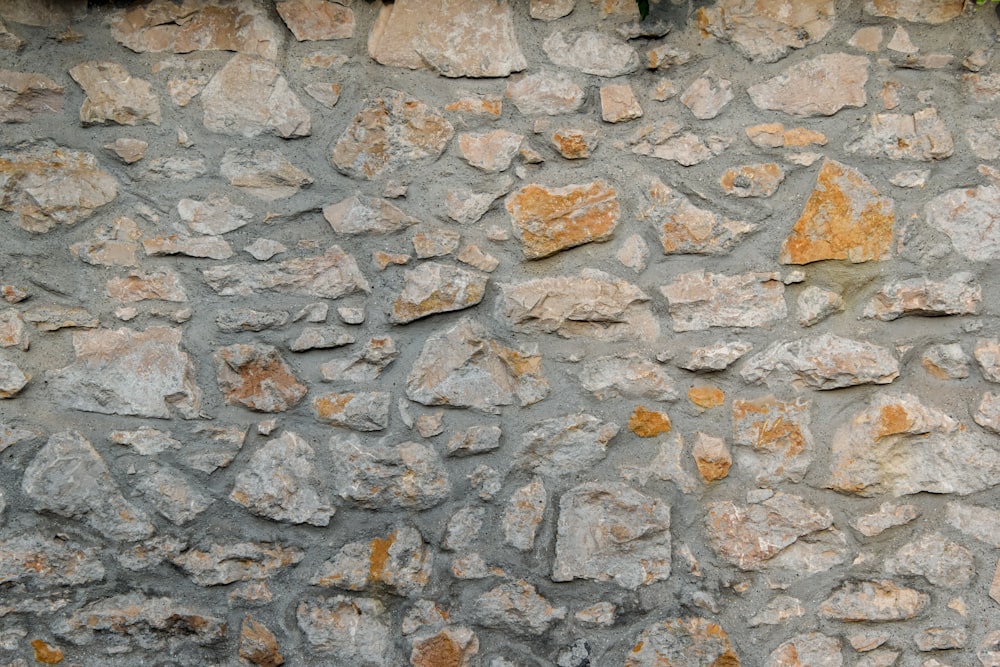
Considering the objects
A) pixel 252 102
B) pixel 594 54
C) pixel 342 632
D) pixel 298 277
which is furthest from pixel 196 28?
pixel 342 632

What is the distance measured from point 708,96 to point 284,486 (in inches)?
50.5

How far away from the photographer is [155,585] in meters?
1.93

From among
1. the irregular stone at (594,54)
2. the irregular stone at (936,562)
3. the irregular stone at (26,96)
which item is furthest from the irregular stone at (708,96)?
the irregular stone at (26,96)

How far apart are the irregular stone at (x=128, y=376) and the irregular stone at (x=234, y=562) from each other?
0.30 m

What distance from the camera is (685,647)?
194 cm

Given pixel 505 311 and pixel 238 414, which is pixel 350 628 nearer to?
pixel 238 414

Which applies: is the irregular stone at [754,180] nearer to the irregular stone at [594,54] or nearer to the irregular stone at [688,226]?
the irregular stone at [688,226]

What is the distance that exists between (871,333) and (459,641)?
1.13 m

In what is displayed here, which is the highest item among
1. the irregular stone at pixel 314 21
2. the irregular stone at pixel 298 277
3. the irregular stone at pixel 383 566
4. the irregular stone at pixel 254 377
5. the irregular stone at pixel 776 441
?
the irregular stone at pixel 314 21

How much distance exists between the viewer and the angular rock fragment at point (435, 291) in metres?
1.97

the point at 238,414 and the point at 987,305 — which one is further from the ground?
the point at 987,305

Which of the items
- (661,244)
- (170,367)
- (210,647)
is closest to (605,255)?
(661,244)

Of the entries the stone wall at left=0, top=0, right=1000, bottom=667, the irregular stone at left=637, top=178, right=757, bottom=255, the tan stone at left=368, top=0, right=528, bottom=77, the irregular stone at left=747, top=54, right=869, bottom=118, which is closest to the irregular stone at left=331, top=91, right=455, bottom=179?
the stone wall at left=0, top=0, right=1000, bottom=667

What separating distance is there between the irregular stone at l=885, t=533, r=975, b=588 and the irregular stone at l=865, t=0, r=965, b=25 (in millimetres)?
1155
